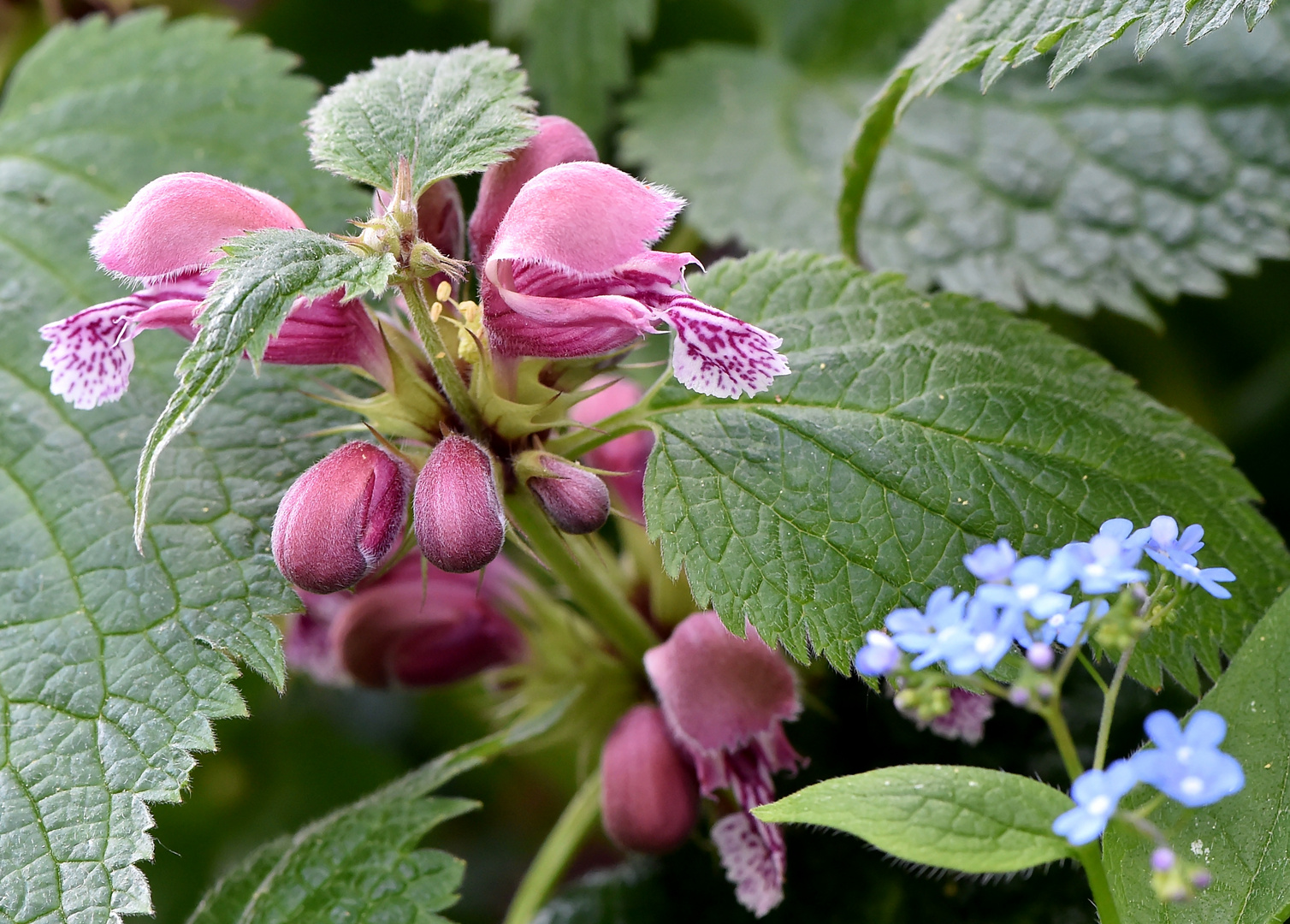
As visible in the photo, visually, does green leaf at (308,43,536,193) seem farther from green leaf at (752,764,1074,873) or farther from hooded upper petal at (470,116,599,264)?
green leaf at (752,764,1074,873)

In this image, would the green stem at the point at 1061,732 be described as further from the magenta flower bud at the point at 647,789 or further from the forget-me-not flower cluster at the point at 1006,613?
the magenta flower bud at the point at 647,789

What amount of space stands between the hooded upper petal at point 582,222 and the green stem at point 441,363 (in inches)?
1.6

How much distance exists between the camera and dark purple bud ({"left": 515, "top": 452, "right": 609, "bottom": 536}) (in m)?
0.61

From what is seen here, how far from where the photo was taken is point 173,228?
0.61m

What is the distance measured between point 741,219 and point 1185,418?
45 centimetres

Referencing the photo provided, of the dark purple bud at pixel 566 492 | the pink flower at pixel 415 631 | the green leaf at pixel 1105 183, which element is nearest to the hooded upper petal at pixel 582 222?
the dark purple bud at pixel 566 492

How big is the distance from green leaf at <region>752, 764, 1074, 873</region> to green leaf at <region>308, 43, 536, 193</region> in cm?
36

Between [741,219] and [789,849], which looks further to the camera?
[741,219]

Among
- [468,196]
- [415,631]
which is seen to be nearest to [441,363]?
[415,631]

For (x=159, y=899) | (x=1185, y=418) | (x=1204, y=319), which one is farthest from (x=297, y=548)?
(x=1204, y=319)

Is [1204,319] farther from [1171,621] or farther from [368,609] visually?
[368,609]

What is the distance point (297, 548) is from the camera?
590 millimetres

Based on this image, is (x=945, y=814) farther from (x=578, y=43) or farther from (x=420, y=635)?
(x=578, y=43)

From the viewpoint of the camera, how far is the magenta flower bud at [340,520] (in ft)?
1.93
